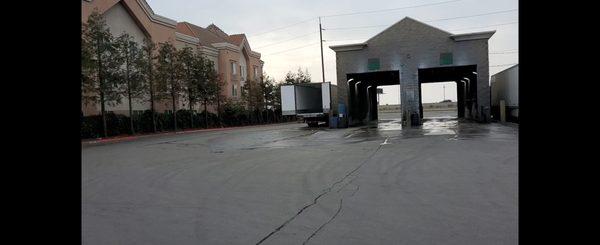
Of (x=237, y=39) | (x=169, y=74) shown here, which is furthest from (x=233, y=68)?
(x=169, y=74)

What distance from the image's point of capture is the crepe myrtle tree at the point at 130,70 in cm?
3052

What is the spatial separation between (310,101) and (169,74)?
419 inches

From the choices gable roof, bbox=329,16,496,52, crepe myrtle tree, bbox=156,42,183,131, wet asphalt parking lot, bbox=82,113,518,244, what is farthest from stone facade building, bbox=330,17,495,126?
wet asphalt parking lot, bbox=82,113,518,244

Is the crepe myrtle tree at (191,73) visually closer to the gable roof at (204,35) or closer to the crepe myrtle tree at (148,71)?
the crepe myrtle tree at (148,71)

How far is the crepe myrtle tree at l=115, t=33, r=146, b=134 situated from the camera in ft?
100

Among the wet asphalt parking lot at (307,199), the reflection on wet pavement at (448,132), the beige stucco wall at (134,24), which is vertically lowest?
the wet asphalt parking lot at (307,199)

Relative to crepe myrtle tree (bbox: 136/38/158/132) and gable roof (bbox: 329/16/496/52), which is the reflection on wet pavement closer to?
gable roof (bbox: 329/16/496/52)

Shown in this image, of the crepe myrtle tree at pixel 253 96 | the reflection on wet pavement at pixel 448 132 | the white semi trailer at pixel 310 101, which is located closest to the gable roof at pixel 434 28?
the white semi trailer at pixel 310 101

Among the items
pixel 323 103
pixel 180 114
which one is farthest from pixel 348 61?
pixel 180 114

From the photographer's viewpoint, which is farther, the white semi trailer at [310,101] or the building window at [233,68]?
the building window at [233,68]

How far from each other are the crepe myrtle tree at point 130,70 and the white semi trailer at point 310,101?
389 inches

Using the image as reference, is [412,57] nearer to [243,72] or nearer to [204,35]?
[243,72]
